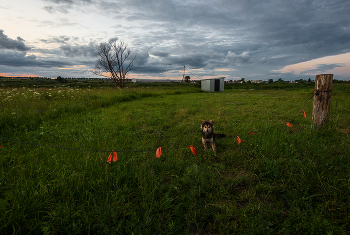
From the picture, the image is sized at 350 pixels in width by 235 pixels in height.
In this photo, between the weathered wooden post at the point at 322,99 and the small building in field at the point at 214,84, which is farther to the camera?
the small building in field at the point at 214,84

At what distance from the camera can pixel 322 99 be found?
5.07m

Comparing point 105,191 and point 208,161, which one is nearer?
point 105,191

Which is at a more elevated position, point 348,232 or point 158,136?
point 158,136

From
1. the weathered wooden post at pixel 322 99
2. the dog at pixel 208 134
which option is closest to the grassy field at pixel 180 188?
the dog at pixel 208 134

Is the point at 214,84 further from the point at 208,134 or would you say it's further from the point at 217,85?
the point at 208,134

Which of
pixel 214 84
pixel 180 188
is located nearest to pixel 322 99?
pixel 180 188

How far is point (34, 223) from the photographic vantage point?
202 centimetres

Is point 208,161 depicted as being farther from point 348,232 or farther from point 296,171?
point 348,232

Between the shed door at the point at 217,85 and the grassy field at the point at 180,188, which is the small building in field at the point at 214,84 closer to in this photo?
the shed door at the point at 217,85

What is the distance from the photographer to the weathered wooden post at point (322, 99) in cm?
499

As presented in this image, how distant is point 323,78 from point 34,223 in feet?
24.0

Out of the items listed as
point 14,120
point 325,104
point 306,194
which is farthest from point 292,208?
point 14,120

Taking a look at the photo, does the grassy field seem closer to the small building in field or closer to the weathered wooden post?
the weathered wooden post

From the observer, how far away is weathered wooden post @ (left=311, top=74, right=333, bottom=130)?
16.4 ft
